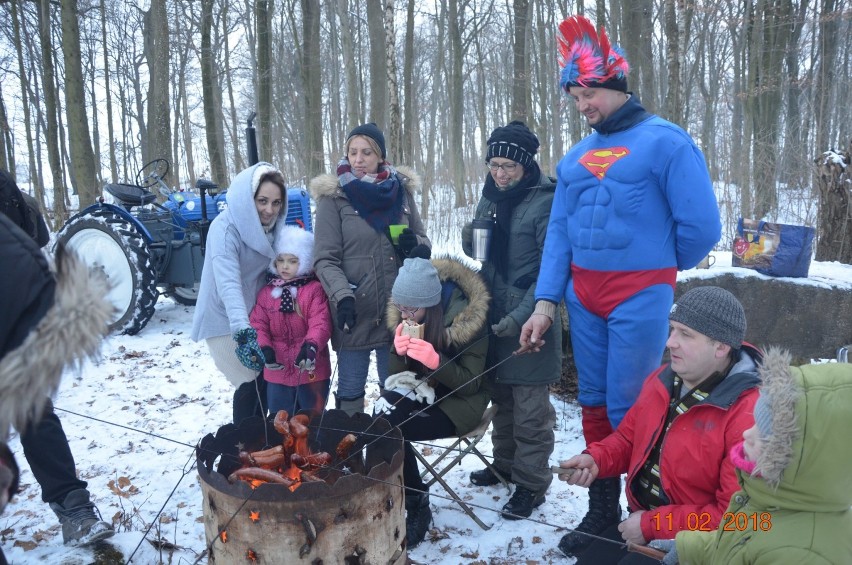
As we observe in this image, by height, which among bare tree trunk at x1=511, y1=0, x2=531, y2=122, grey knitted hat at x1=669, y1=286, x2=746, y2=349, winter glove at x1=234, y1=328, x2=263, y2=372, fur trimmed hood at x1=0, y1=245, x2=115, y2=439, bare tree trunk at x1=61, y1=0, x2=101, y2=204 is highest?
bare tree trunk at x1=511, y1=0, x2=531, y2=122

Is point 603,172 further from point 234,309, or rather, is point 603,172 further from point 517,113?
point 517,113

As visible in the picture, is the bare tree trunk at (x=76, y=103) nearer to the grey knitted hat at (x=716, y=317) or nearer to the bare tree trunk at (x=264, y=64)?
the bare tree trunk at (x=264, y=64)

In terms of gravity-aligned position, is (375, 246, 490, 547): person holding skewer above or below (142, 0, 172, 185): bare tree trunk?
below

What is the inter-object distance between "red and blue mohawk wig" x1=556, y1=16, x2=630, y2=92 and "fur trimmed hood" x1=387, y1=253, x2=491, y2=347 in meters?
1.09

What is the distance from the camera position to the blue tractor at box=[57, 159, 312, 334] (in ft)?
22.0

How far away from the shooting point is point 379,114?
11586mm

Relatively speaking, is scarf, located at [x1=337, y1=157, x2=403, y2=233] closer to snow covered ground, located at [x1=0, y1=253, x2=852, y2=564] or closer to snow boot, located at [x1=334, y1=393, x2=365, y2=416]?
snow boot, located at [x1=334, y1=393, x2=365, y2=416]

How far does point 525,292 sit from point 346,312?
1.01 metres

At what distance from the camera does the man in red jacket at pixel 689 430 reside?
209 cm

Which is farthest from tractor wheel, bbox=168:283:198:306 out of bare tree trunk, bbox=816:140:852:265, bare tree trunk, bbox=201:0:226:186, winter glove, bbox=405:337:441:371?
bare tree trunk, bbox=816:140:852:265

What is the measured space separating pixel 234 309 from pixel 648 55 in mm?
12030

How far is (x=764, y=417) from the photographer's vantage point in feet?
5.46

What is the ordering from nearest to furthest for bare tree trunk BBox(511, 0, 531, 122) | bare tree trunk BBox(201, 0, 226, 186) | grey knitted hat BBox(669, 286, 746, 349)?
1. grey knitted hat BBox(669, 286, 746, 349)
2. bare tree trunk BBox(201, 0, 226, 186)
3. bare tree trunk BBox(511, 0, 531, 122)

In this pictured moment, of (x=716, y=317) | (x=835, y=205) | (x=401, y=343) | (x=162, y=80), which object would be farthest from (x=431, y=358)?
(x=162, y=80)
